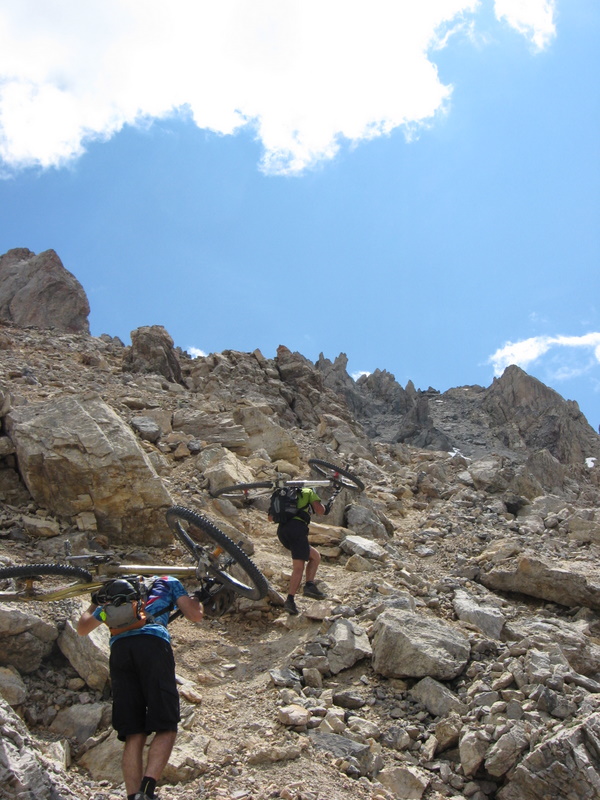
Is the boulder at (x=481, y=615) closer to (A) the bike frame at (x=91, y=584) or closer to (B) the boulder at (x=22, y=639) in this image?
(A) the bike frame at (x=91, y=584)

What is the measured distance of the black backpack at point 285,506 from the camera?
8.37m

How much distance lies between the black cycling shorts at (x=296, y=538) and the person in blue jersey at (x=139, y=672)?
3.40 meters

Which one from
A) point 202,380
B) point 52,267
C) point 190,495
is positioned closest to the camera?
point 190,495

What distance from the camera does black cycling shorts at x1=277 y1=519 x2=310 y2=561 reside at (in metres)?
8.05

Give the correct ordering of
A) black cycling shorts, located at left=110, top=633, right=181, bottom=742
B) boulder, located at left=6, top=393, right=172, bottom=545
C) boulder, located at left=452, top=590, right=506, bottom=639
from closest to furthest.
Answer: black cycling shorts, located at left=110, top=633, right=181, bottom=742 < boulder, located at left=452, top=590, right=506, bottom=639 < boulder, located at left=6, top=393, right=172, bottom=545

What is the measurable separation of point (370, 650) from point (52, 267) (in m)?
57.3

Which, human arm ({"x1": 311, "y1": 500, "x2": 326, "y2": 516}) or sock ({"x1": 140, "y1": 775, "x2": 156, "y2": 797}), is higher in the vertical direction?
human arm ({"x1": 311, "y1": 500, "x2": 326, "y2": 516})

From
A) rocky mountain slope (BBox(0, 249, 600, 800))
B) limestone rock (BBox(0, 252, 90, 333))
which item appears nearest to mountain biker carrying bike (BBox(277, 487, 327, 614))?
rocky mountain slope (BBox(0, 249, 600, 800))

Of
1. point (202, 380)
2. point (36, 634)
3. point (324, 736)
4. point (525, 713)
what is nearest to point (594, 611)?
point (525, 713)

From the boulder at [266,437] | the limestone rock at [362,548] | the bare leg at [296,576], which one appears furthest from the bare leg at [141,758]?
the boulder at [266,437]

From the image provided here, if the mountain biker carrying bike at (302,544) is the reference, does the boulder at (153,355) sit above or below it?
above

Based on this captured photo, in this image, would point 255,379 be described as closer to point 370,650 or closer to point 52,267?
point 370,650

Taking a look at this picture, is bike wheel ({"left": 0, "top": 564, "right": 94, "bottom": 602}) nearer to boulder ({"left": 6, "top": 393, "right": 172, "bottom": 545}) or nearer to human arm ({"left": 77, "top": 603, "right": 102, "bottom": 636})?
human arm ({"left": 77, "top": 603, "right": 102, "bottom": 636})

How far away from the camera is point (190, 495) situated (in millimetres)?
11016
